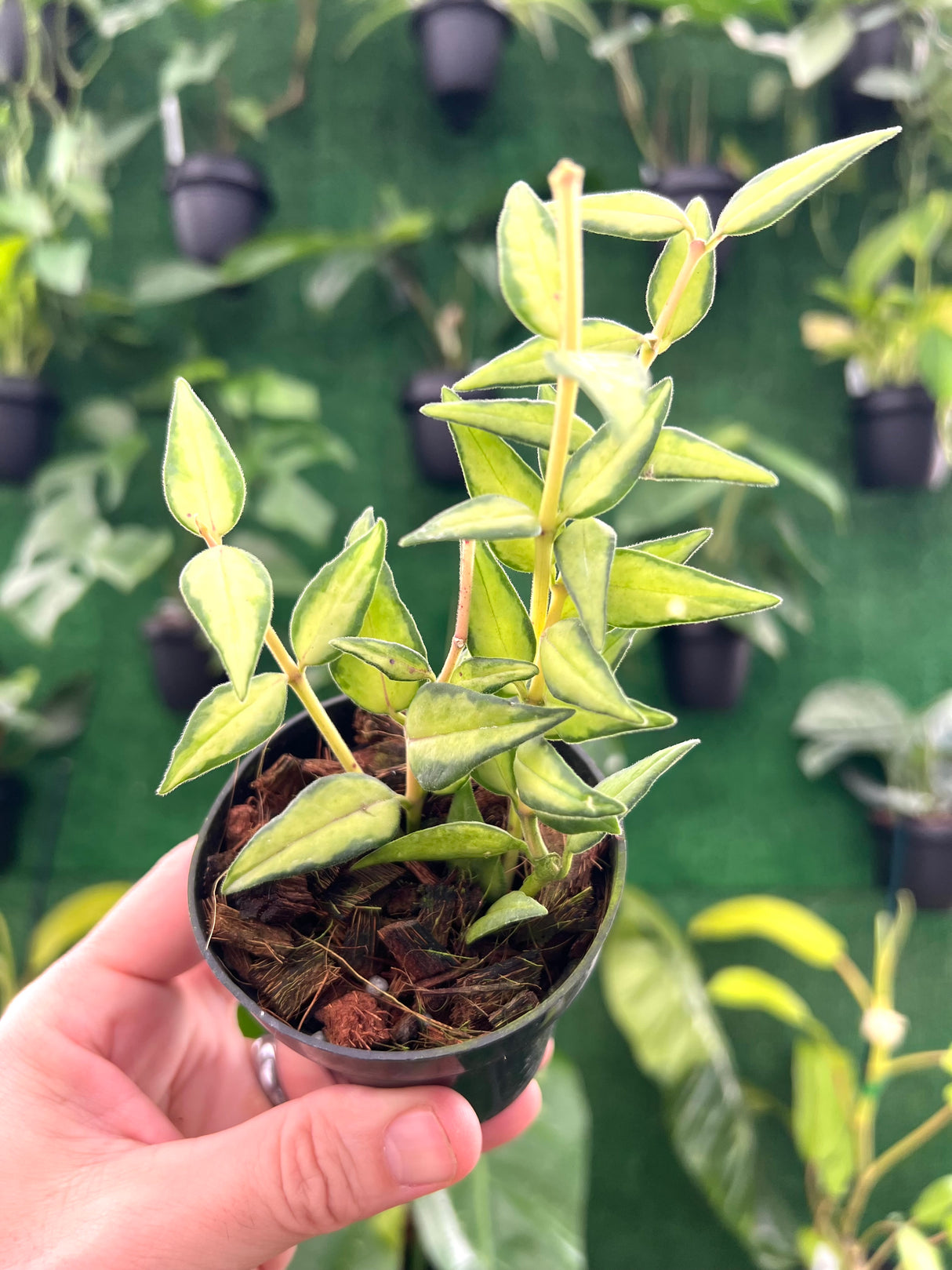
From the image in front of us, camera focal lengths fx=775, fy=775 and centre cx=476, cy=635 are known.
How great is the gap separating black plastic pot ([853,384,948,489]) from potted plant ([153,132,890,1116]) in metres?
1.07

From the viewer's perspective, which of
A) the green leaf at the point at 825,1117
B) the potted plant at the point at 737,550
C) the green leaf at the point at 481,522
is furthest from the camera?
the potted plant at the point at 737,550

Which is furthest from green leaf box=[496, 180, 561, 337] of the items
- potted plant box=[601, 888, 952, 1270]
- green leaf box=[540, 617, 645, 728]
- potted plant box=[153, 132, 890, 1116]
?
potted plant box=[601, 888, 952, 1270]

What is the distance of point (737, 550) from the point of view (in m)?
1.28

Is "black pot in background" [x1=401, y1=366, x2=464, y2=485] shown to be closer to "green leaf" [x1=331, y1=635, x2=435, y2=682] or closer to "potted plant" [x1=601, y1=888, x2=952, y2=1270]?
"potted plant" [x1=601, y1=888, x2=952, y2=1270]

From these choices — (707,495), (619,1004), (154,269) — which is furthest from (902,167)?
(619,1004)

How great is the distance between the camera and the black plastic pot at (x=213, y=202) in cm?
120

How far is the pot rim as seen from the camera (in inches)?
13.4

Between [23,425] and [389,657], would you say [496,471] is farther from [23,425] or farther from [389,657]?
[23,425]

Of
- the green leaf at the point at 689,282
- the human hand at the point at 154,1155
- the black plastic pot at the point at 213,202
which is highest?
the black plastic pot at the point at 213,202

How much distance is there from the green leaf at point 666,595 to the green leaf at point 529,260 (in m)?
0.10

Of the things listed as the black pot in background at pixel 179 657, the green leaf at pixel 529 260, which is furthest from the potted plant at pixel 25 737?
the green leaf at pixel 529 260

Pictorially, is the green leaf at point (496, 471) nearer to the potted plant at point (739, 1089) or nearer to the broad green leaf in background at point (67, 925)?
the potted plant at point (739, 1089)

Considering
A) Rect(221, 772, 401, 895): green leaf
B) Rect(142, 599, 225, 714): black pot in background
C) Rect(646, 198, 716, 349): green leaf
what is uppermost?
Rect(646, 198, 716, 349): green leaf

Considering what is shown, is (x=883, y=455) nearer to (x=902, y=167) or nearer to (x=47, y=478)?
(x=902, y=167)
